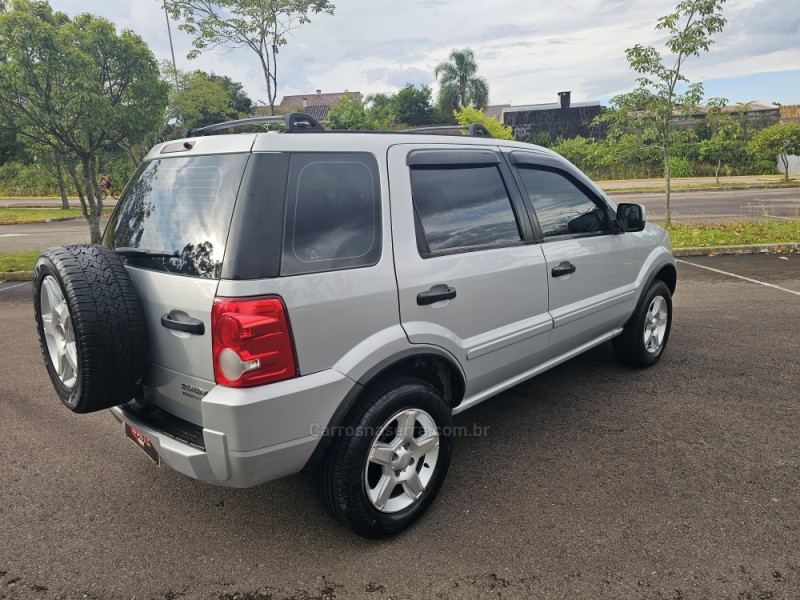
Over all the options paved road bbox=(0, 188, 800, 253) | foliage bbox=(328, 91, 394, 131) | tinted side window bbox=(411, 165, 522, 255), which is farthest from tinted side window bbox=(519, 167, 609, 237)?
foliage bbox=(328, 91, 394, 131)

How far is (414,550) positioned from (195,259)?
1.61 metres

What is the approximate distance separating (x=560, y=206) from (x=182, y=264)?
241 cm

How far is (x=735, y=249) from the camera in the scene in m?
9.77

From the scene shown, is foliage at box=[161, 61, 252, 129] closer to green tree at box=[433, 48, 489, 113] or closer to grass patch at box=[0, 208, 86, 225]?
grass patch at box=[0, 208, 86, 225]

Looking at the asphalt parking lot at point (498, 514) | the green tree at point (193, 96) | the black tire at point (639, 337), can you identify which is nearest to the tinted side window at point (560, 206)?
the black tire at point (639, 337)

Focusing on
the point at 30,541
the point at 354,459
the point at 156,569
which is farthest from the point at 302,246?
the point at 30,541

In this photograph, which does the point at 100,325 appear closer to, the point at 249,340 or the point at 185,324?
the point at 185,324

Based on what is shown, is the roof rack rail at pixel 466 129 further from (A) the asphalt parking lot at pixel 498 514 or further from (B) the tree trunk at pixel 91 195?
(B) the tree trunk at pixel 91 195

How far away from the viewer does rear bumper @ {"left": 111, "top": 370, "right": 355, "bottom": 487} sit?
2.08 metres

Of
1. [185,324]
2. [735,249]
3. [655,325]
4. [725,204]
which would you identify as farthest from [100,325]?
[725,204]

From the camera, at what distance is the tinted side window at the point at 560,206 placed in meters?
3.43

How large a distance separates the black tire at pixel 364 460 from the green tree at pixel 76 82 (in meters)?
9.55

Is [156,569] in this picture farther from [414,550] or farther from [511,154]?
[511,154]

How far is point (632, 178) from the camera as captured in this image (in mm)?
36062
